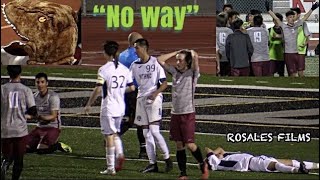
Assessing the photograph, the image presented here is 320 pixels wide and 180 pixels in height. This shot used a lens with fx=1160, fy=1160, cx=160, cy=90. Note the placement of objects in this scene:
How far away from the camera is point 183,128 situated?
13.8m

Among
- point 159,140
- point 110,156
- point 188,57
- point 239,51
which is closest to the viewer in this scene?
point 188,57

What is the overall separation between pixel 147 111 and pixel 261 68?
5.94 metres

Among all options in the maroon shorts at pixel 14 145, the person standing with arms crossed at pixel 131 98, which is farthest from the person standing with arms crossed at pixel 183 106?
the maroon shorts at pixel 14 145

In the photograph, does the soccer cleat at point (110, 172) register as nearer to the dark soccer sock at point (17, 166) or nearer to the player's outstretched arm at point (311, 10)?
the dark soccer sock at point (17, 166)

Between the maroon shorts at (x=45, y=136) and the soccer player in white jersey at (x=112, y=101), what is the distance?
2268mm

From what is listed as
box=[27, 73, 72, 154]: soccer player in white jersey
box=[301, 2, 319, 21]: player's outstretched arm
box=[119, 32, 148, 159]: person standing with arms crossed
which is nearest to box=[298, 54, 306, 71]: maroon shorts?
box=[301, 2, 319, 21]: player's outstretched arm

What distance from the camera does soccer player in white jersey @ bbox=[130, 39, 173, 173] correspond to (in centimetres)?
1471

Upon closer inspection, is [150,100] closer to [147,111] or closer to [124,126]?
[147,111]

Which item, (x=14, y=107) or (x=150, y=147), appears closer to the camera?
(x=14, y=107)

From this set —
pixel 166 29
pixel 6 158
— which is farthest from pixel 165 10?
pixel 6 158

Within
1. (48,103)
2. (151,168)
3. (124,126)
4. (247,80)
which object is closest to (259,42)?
(247,80)

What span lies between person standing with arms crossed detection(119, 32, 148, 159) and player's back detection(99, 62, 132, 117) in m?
1.13

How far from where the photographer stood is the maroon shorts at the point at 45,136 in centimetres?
1652

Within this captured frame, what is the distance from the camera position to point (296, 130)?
19.1m
